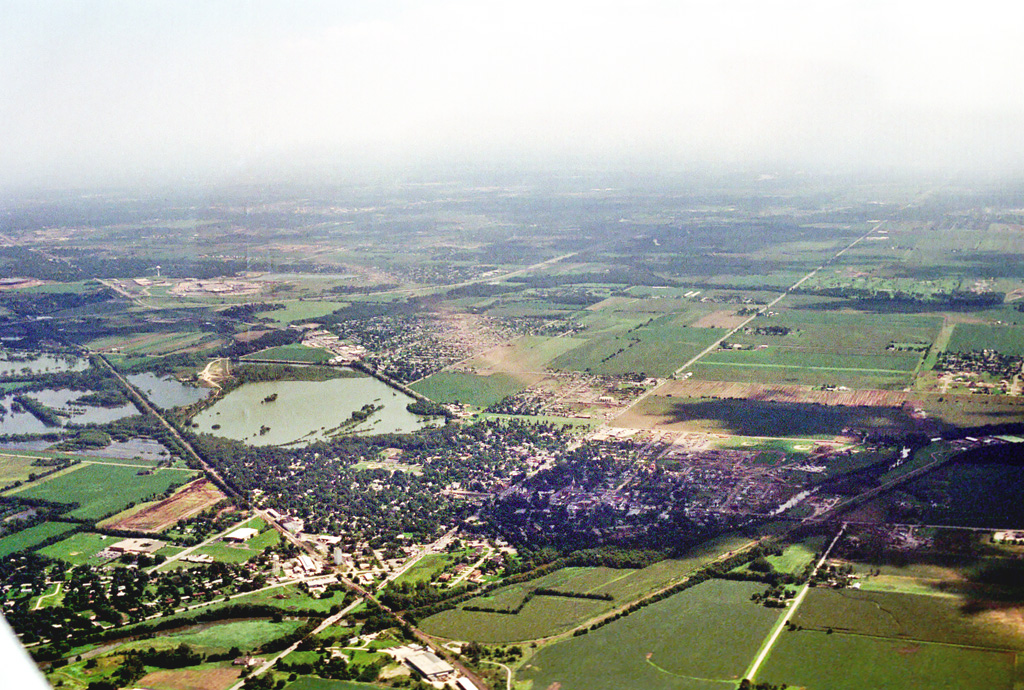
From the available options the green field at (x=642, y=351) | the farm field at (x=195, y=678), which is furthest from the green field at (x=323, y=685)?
the green field at (x=642, y=351)

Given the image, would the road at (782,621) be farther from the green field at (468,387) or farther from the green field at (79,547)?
the green field at (468,387)

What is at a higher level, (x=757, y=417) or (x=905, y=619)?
(x=757, y=417)

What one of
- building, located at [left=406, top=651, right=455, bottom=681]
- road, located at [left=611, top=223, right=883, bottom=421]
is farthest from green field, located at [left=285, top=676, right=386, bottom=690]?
road, located at [left=611, top=223, right=883, bottom=421]

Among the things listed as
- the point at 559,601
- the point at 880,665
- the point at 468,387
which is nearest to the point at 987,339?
the point at 468,387

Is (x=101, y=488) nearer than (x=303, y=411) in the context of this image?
Yes

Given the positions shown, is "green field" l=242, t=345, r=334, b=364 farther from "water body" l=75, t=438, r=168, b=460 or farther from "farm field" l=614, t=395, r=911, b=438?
"farm field" l=614, t=395, r=911, b=438

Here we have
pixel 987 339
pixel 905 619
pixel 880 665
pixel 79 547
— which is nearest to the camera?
pixel 880 665

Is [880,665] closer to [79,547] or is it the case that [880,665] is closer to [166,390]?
[79,547]
